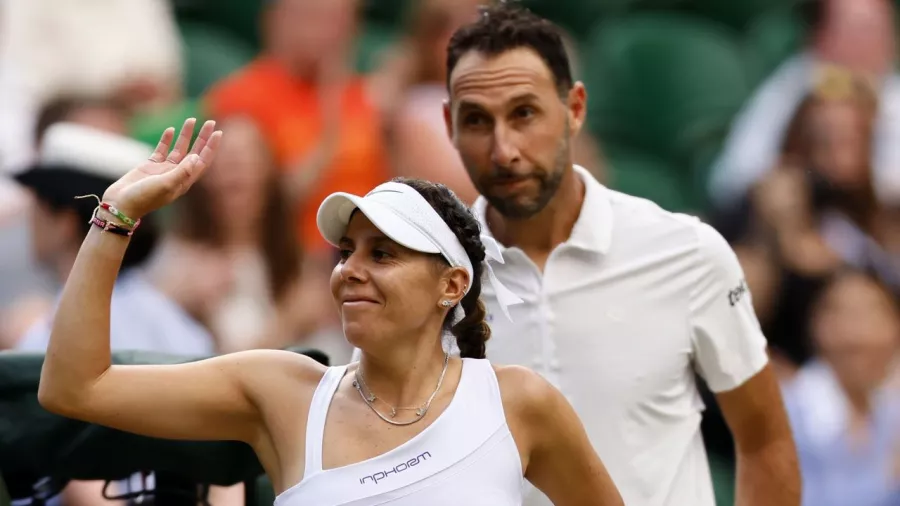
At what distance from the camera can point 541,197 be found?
3273 millimetres

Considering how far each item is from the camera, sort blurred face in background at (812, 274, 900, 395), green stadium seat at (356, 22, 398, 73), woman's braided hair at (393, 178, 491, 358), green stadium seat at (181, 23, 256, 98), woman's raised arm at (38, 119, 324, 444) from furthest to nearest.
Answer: green stadium seat at (356, 22, 398, 73)
green stadium seat at (181, 23, 256, 98)
blurred face in background at (812, 274, 900, 395)
woman's braided hair at (393, 178, 491, 358)
woman's raised arm at (38, 119, 324, 444)

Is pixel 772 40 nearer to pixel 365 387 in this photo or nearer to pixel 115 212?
pixel 365 387

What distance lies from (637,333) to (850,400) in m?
2.47

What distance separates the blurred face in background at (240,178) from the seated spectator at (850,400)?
1.98 m

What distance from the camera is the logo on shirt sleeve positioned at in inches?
132

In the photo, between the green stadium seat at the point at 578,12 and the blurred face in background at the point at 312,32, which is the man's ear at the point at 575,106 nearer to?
the blurred face in background at the point at 312,32

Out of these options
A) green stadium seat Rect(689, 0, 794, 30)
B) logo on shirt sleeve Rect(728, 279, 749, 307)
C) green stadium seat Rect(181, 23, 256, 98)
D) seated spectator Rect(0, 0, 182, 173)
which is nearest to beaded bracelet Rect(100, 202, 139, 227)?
logo on shirt sleeve Rect(728, 279, 749, 307)

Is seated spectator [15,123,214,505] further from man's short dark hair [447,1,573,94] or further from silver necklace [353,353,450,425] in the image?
silver necklace [353,353,450,425]

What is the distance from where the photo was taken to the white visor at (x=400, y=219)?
269cm

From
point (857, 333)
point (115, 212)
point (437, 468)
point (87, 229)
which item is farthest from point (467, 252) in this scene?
point (857, 333)

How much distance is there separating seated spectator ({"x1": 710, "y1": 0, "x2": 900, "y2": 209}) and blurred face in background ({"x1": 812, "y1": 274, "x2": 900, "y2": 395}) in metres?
0.73

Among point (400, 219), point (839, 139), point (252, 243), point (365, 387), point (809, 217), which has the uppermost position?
point (400, 219)

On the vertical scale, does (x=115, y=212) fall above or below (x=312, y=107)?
above

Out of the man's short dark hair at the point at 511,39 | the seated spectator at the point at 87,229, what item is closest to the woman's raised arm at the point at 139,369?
the man's short dark hair at the point at 511,39
